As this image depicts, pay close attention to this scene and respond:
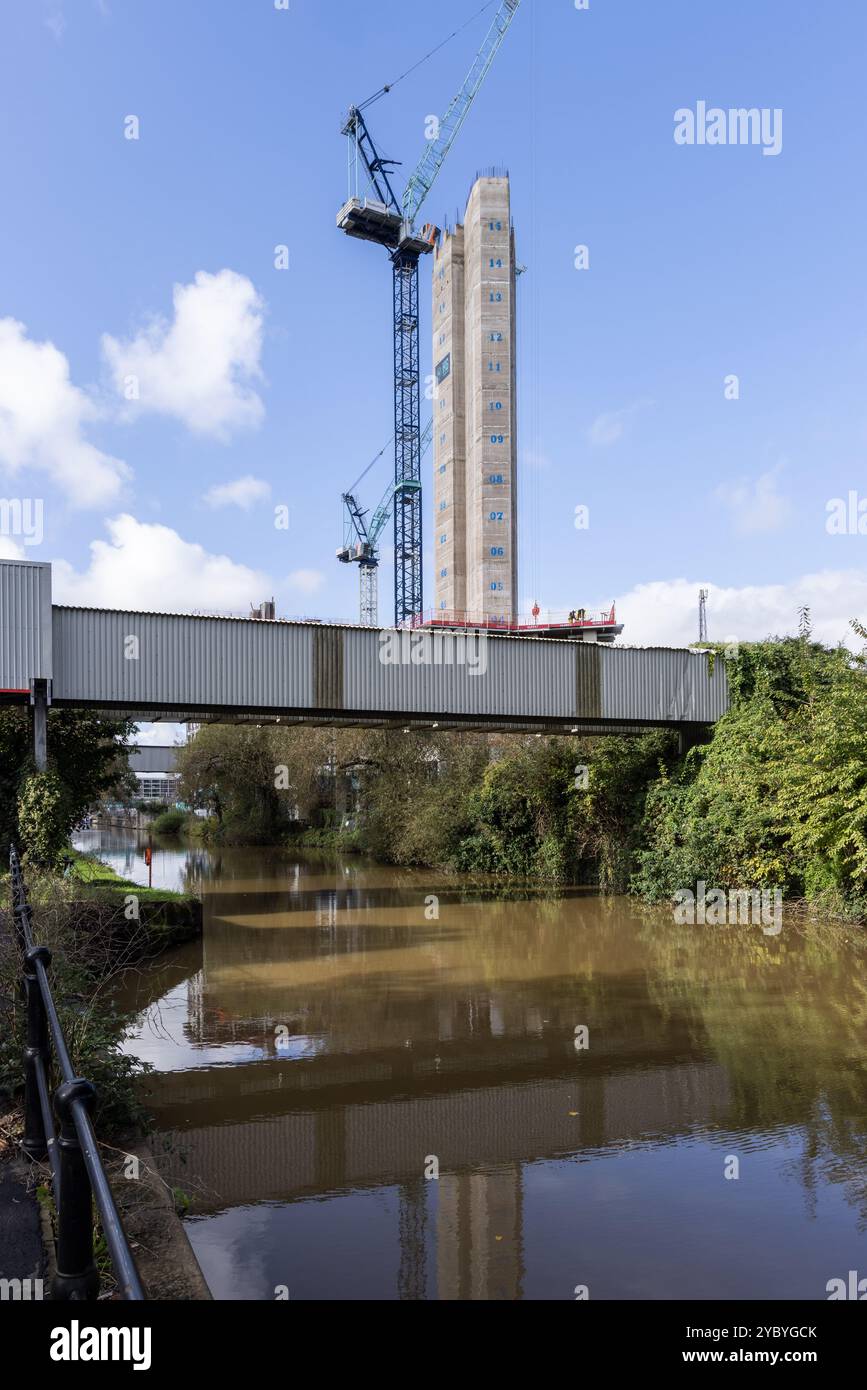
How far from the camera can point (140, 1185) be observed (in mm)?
4934

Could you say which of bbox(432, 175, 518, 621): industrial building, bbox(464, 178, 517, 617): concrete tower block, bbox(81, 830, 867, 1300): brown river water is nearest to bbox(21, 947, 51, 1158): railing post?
bbox(81, 830, 867, 1300): brown river water

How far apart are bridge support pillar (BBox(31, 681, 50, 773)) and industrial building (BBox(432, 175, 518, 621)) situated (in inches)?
2591

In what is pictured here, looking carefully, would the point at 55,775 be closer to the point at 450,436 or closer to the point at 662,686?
the point at 662,686

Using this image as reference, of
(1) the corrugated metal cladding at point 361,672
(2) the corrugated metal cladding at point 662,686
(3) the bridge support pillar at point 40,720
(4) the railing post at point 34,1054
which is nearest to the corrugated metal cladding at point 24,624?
(3) the bridge support pillar at point 40,720

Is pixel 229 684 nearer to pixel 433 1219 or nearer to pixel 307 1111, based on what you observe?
pixel 307 1111

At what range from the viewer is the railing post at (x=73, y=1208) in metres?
2.25

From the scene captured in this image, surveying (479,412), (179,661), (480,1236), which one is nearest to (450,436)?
(479,412)

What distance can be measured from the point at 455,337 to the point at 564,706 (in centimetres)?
7867

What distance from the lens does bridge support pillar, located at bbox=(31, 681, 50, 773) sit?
17438mm

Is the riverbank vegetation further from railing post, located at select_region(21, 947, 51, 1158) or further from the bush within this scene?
railing post, located at select_region(21, 947, 51, 1158)

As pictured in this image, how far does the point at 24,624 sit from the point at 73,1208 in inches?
651

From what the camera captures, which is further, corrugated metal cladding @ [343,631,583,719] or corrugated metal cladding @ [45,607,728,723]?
corrugated metal cladding @ [343,631,583,719]

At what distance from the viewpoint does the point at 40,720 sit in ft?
57.9
